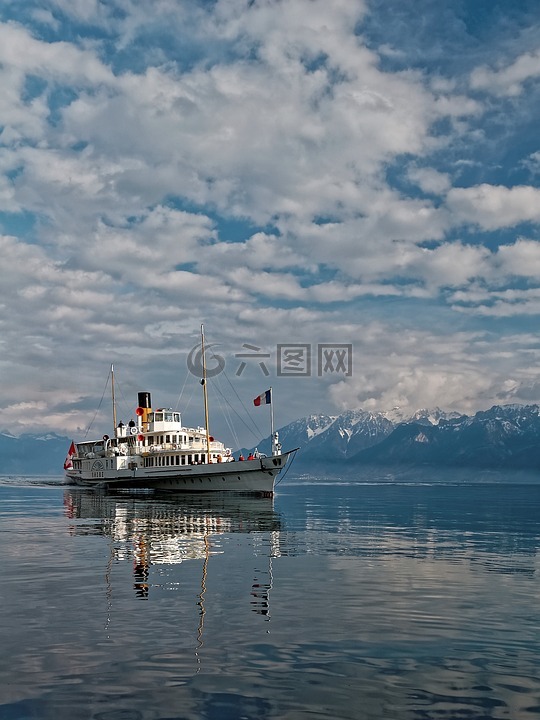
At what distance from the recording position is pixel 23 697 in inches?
531

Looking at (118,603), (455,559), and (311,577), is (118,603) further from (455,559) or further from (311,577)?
(455,559)

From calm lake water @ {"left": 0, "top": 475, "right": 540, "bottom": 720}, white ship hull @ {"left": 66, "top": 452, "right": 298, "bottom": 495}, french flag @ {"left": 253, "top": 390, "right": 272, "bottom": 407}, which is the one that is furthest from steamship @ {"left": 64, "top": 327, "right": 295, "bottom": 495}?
calm lake water @ {"left": 0, "top": 475, "right": 540, "bottom": 720}

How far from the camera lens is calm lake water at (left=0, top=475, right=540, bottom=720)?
44.2 feet

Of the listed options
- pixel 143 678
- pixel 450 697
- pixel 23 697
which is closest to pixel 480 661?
pixel 450 697

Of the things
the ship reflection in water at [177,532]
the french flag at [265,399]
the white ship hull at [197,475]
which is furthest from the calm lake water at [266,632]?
the french flag at [265,399]

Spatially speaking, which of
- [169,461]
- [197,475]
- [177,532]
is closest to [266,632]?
[177,532]

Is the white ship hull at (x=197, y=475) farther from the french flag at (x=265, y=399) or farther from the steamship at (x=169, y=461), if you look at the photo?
the french flag at (x=265, y=399)

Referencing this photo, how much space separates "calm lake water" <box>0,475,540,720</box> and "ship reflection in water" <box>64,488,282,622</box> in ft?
0.93

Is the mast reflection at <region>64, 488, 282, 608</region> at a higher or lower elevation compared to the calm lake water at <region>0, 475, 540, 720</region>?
lower

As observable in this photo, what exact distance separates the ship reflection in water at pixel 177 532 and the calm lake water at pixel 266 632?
0.28 metres

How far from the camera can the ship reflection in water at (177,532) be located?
28.2 meters

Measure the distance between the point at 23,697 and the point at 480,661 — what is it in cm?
1066

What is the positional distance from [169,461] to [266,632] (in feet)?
299

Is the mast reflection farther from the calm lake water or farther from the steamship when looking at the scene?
the steamship
